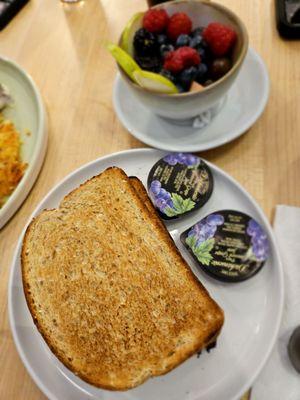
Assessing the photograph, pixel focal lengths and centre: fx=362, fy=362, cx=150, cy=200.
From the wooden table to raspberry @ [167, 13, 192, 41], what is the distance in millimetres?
→ 307

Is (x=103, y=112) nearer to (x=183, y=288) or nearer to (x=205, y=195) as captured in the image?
(x=205, y=195)

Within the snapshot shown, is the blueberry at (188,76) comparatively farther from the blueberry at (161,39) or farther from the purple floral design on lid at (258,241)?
the purple floral design on lid at (258,241)

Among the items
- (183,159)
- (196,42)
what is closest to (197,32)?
(196,42)

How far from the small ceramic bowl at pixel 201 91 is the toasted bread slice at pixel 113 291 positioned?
8.3 inches

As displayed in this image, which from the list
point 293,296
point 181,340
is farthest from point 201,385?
point 293,296

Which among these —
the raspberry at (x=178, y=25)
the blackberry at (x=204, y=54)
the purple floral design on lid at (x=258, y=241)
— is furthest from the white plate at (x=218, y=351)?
the raspberry at (x=178, y=25)

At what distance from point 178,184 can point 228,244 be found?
0.63ft

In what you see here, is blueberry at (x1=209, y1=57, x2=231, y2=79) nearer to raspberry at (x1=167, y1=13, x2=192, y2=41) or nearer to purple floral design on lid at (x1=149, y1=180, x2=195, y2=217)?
raspberry at (x1=167, y1=13, x2=192, y2=41)

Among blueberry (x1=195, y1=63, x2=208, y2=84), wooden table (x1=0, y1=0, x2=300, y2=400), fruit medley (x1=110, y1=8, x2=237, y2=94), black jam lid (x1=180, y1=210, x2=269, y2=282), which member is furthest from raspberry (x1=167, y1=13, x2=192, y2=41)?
black jam lid (x1=180, y1=210, x2=269, y2=282)

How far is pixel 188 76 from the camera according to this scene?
0.89 meters

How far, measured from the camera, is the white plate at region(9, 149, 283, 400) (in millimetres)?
688

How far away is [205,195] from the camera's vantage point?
85cm

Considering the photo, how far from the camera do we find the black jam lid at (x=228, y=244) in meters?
0.73

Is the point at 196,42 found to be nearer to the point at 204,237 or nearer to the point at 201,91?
the point at 201,91
